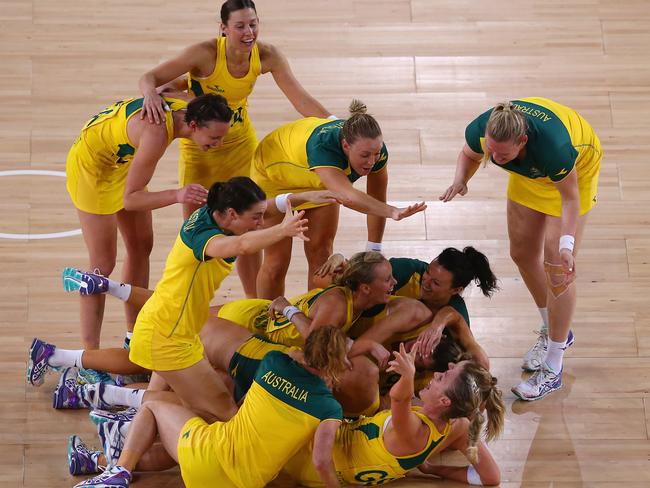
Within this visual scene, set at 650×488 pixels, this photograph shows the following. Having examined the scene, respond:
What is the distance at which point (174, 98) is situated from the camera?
4.36 metres

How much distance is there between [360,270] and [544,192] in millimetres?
927

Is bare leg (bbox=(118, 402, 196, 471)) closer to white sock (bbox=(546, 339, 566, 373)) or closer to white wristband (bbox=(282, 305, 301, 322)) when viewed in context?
white wristband (bbox=(282, 305, 301, 322))

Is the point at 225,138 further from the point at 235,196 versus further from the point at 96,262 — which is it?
the point at 235,196

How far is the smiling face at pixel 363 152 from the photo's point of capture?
4062 millimetres

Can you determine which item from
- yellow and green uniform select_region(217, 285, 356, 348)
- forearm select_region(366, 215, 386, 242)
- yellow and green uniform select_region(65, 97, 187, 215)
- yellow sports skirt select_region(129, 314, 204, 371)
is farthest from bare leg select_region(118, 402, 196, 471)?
forearm select_region(366, 215, 386, 242)

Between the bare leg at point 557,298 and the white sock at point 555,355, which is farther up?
the bare leg at point 557,298

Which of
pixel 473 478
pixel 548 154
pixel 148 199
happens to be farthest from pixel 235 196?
pixel 473 478

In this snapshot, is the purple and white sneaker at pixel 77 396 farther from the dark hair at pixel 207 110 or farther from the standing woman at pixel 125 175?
the dark hair at pixel 207 110

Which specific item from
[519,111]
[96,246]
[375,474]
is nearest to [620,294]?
[519,111]

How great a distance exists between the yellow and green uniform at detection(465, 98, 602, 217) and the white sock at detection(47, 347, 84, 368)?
2048 mm

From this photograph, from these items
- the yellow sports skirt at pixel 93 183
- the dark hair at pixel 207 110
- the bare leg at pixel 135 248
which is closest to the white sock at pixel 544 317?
the dark hair at pixel 207 110

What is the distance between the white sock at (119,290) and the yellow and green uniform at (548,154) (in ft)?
5.75

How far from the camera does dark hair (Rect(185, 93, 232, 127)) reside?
4.12 metres

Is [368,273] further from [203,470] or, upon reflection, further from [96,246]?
[96,246]
